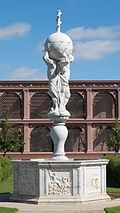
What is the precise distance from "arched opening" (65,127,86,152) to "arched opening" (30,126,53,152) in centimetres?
236

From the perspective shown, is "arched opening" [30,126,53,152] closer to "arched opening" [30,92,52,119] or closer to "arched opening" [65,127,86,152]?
"arched opening" [30,92,52,119]

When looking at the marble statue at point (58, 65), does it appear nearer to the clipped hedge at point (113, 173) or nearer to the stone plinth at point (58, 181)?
the stone plinth at point (58, 181)

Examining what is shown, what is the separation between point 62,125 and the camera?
1352 centimetres

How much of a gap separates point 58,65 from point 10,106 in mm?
46882

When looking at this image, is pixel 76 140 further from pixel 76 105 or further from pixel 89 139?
pixel 76 105

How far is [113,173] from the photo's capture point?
20.6 m

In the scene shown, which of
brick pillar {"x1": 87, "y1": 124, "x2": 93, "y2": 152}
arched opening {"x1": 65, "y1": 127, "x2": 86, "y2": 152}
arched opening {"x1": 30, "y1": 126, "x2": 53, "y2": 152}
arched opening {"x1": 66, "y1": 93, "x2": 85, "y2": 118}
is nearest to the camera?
brick pillar {"x1": 87, "y1": 124, "x2": 93, "y2": 152}

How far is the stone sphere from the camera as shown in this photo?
13.5 meters

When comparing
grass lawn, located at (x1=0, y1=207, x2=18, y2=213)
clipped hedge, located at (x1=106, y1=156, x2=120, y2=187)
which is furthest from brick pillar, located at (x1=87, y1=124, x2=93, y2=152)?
grass lawn, located at (x1=0, y1=207, x2=18, y2=213)

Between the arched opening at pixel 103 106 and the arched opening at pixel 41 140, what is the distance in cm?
633

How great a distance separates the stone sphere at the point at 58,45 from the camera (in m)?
13.5

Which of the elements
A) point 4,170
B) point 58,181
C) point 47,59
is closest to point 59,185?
point 58,181

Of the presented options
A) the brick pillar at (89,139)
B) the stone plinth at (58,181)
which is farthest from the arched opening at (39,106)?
the stone plinth at (58,181)

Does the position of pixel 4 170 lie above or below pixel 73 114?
below
